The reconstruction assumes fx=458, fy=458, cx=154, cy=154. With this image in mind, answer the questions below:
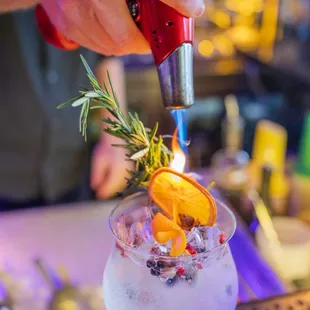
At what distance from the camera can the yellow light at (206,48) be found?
264cm

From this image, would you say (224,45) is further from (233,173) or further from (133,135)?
(133,135)

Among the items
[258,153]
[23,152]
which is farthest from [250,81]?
[23,152]

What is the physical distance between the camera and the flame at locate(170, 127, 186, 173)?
0.55m

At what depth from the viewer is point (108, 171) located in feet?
4.20

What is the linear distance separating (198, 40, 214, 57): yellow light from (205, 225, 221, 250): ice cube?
220cm

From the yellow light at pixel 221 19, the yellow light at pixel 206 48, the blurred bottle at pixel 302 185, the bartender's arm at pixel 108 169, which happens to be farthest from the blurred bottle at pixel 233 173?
the yellow light at pixel 221 19

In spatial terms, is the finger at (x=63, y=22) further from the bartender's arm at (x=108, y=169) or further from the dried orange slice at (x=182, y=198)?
the bartender's arm at (x=108, y=169)

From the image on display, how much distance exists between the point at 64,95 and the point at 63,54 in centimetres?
12

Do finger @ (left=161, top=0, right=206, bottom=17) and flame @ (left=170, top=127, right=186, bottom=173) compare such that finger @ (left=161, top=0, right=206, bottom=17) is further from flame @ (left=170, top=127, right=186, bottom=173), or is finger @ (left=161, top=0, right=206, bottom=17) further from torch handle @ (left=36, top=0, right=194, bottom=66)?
flame @ (left=170, top=127, right=186, bottom=173)

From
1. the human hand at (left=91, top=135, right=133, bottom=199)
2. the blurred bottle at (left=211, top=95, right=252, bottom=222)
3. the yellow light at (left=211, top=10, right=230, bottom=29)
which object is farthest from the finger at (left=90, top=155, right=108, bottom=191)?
the yellow light at (left=211, top=10, right=230, bottom=29)

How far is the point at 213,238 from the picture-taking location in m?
0.52

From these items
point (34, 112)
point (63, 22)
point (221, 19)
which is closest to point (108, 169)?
point (34, 112)

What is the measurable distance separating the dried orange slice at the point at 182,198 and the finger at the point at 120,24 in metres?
0.19

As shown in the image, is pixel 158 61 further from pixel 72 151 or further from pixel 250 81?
pixel 250 81
